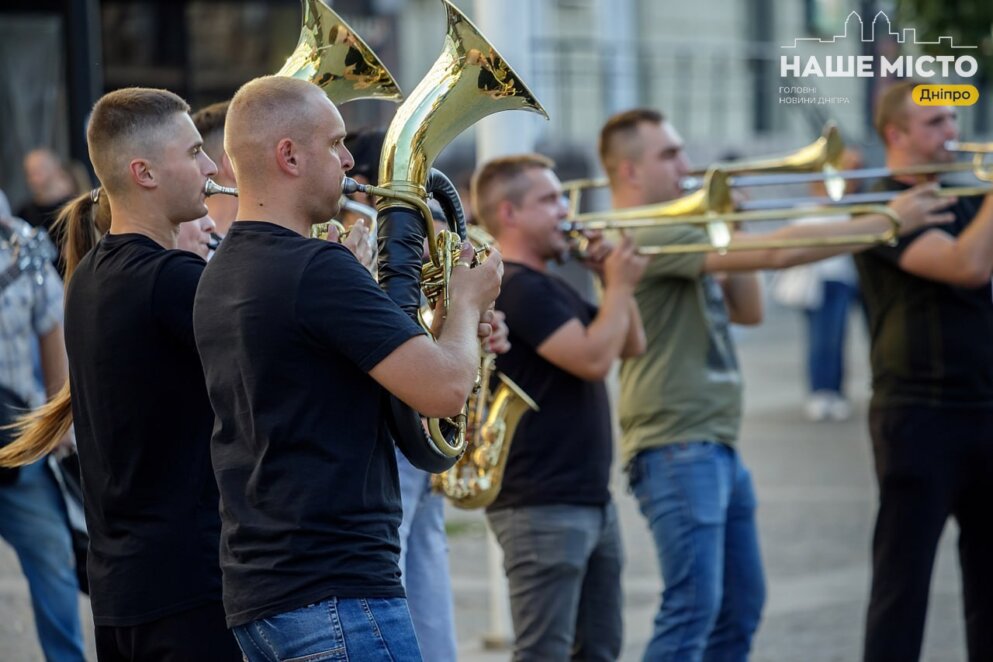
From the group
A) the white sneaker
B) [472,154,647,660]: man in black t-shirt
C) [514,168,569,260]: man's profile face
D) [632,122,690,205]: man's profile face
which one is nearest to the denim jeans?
[472,154,647,660]: man in black t-shirt

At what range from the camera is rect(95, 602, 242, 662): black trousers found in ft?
9.93

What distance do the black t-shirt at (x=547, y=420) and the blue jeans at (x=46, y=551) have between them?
4.35ft

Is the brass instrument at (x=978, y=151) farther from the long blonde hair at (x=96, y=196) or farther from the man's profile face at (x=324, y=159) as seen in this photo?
the man's profile face at (x=324, y=159)

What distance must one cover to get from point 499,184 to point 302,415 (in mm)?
2027

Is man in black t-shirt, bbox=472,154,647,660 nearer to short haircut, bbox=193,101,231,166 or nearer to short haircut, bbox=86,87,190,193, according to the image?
short haircut, bbox=193,101,231,166

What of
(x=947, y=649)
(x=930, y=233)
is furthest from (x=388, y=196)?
(x=947, y=649)

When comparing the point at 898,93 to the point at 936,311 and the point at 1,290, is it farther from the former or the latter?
the point at 1,290

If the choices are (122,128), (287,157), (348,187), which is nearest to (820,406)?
(122,128)

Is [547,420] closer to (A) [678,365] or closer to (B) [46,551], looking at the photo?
(A) [678,365]

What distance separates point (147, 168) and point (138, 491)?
2.34 feet

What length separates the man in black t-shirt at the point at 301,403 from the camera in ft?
8.68

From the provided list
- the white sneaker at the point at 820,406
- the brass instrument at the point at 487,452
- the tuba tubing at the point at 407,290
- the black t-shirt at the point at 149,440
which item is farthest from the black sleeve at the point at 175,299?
the white sneaker at the point at 820,406

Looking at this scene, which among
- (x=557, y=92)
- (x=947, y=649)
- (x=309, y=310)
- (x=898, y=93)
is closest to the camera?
(x=309, y=310)

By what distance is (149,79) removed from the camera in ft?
41.8
